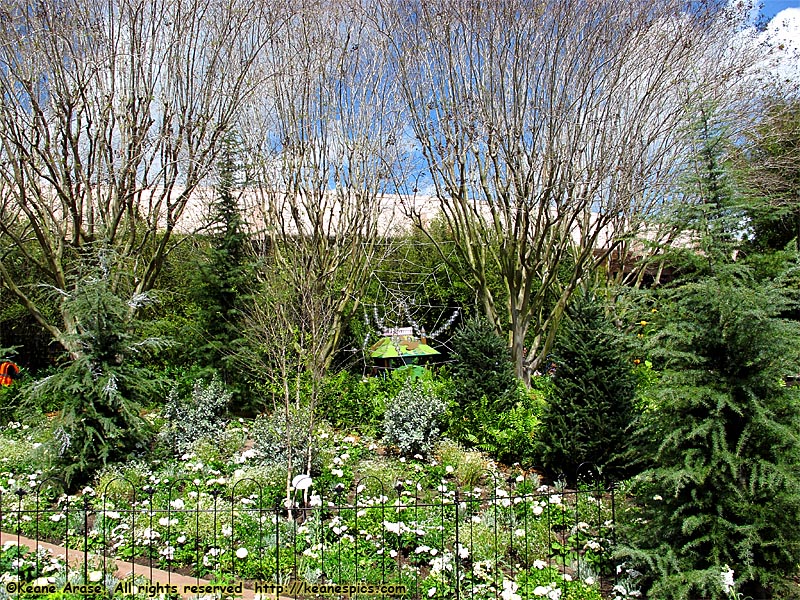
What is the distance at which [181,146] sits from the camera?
959 centimetres

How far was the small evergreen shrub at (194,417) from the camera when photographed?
7684mm

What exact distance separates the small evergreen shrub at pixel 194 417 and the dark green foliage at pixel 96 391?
0.77 m

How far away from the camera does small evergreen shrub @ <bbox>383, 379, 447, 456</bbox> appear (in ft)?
24.6

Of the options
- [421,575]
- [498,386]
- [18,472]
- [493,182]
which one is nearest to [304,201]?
[493,182]

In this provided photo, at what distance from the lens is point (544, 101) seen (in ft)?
29.8

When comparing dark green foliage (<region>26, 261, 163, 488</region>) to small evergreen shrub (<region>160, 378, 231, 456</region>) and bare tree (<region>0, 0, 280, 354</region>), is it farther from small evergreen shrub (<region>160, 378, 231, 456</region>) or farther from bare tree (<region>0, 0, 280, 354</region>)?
bare tree (<region>0, 0, 280, 354</region>)

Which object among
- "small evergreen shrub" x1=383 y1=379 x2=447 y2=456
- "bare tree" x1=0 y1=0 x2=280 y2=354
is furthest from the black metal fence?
"bare tree" x1=0 y1=0 x2=280 y2=354

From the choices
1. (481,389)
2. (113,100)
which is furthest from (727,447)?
(113,100)

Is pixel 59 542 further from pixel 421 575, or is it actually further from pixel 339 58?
pixel 339 58

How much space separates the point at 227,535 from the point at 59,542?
5.35 ft

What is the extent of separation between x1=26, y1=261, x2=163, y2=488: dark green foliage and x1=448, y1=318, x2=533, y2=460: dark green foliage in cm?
383

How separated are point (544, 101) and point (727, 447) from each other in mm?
6497

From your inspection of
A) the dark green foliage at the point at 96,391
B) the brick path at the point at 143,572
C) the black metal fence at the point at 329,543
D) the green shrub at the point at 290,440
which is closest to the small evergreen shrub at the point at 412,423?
the green shrub at the point at 290,440

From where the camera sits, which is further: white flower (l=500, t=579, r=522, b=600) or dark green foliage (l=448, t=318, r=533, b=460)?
dark green foliage (l=448, t=318, r=533, b=460)
